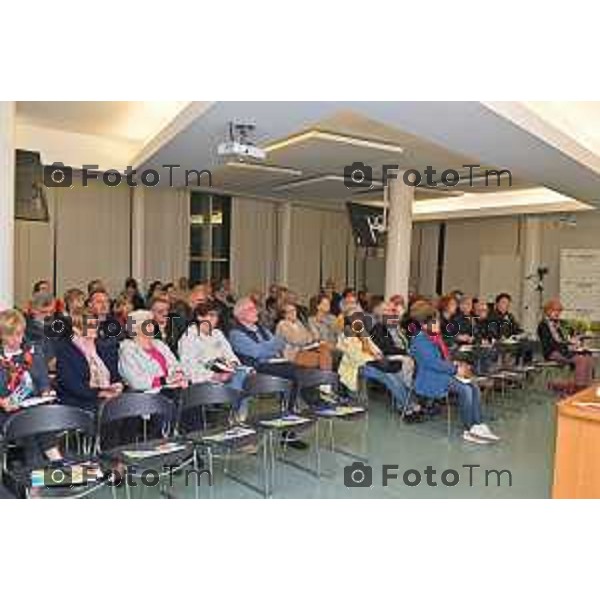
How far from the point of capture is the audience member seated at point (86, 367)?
176 inches

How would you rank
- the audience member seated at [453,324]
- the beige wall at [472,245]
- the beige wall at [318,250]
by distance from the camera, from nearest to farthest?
the audience member seated at [453,324], the beige wall at [318,250], the beige wall at [472,245]

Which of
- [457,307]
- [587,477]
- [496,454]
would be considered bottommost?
[496,454]

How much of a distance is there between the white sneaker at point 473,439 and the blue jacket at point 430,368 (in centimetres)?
46

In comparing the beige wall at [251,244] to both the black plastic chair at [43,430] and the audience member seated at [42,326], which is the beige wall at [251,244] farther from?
the black plastic chair at [43,430]

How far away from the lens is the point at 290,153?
7633 millimetres

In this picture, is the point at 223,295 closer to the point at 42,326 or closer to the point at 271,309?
the point at 271,309

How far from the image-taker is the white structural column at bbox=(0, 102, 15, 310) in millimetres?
4406

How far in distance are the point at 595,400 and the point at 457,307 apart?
13.9ft

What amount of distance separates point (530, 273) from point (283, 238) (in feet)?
16.3

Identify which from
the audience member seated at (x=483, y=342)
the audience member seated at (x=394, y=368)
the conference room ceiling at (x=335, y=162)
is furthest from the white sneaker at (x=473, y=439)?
the conference room ceiling at (x=335, y=162)

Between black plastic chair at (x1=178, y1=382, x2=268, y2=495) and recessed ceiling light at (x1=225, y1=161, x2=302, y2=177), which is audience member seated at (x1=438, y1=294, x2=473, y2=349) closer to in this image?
recessed ceiling light at (x1=225, y1=161, x2=302, y2=177)

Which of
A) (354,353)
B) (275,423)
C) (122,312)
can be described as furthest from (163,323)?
(354,353)
